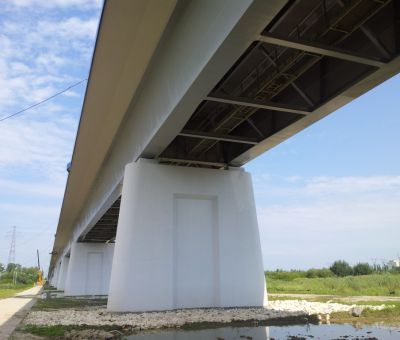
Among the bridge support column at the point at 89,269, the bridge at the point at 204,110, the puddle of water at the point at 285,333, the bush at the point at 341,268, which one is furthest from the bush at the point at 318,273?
the puddle of water at the point at 285,333

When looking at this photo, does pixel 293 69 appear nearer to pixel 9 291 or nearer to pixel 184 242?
pixel 184 242

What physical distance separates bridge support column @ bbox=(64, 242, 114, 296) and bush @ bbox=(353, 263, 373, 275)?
1263 inches

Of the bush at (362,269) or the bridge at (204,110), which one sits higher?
the bush at (362,269)

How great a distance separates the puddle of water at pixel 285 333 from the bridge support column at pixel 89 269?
29.1 meters

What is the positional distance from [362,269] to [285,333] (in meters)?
50.0

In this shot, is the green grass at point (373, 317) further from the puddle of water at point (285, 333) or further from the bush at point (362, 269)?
the bush at point (362, 269)

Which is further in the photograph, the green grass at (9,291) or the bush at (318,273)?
the bush at (318,273)

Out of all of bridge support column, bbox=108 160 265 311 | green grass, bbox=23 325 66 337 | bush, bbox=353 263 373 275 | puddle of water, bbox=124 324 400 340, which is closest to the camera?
puddle of water, bbox=124 324 400 340

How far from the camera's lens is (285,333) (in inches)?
329

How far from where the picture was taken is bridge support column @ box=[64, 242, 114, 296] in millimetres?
35969

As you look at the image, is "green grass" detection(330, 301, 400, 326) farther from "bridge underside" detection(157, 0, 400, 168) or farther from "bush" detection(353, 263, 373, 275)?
"bush" detection(353, 263, 373, 275)

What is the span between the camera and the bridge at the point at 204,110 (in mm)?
7934

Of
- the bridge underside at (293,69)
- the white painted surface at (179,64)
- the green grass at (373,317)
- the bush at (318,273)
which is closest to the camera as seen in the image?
the white painted surface at (179,64)

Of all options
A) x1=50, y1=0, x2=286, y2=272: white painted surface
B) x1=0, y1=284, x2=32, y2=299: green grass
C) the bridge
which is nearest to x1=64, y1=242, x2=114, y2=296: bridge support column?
x1=0, y1=284, x2=32, y2=299: green grass
